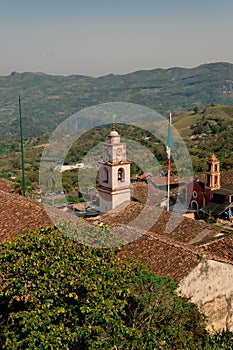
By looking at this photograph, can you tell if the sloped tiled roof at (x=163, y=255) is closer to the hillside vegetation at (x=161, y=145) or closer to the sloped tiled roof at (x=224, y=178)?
the sloped tiled roof at (x=224, y=178)

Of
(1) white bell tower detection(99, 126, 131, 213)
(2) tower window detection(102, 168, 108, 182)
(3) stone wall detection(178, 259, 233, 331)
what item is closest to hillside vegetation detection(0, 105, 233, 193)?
(1) white bell tower detection(99, 126, 131, 213)

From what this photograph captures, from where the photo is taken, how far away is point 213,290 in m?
11.6

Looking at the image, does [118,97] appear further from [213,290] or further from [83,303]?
[83,303]

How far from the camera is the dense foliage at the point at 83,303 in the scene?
7875 mm

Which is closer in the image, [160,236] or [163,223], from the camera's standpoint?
[160,236]

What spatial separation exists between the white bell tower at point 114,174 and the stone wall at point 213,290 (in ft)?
26.2

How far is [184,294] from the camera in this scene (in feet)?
36.0

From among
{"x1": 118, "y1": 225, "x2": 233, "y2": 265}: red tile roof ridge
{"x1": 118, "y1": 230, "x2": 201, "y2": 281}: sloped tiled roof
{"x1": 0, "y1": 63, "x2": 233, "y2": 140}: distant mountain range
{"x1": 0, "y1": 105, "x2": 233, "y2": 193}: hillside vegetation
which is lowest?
{"x1": 0, "y1": 105, "x2": 233, "y2": 193}: hillside vegetation

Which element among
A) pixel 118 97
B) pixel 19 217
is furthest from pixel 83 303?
pixel 118 97

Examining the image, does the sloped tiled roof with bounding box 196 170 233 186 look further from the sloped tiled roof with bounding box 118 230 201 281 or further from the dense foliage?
the dense foliage

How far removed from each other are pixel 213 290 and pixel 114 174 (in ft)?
27.0

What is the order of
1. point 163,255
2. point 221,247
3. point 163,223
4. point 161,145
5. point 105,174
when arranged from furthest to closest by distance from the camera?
point 161,145 → point 105,174 → point 163,223 → point 221,247 → point 163,255

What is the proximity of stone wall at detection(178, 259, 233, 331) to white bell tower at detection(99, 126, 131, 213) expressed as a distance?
7991 mm

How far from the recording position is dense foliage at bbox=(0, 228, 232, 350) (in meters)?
7.88
